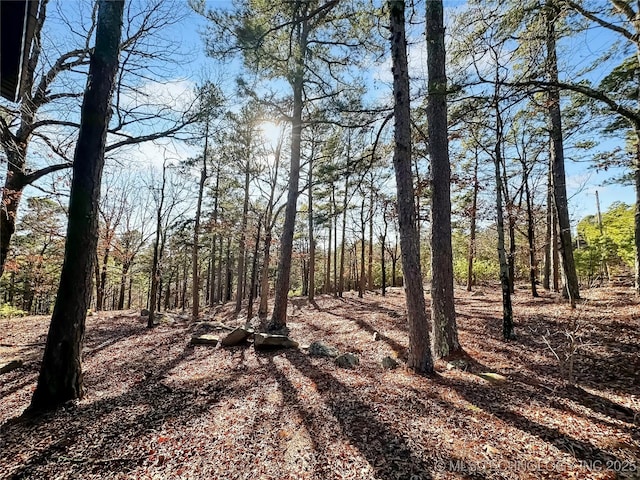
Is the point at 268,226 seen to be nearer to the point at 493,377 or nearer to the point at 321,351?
the point at 321,351

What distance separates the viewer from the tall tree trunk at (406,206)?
4.68 m

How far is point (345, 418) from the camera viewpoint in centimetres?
331

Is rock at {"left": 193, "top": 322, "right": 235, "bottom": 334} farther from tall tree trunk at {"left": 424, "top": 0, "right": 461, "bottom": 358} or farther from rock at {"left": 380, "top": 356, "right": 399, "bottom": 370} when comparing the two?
tall tree trunk at {"left": 424, "top": 0, "right": 461, "bottom": 358}

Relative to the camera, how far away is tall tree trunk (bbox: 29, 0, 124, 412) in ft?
12.5

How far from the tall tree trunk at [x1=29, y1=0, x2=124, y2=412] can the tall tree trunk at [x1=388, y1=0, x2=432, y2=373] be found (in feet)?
14.4

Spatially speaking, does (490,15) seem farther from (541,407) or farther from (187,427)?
(187,427)

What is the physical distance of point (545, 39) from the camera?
484 cm

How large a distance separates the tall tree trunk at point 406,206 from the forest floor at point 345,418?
49cm

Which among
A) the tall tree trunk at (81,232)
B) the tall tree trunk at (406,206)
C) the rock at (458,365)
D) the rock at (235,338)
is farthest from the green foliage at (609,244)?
the tall tree trunk at (81,232)

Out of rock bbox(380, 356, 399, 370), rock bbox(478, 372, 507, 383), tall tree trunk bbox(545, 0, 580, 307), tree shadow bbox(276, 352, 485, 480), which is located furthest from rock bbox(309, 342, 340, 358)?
tall tree trunk bbox(545, 0, 580, 307)

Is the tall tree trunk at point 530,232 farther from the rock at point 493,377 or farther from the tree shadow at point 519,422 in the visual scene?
the tree shadow at point 519,422

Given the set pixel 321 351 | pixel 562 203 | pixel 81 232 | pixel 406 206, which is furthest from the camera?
pixel 562 203

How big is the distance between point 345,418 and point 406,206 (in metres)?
3.21

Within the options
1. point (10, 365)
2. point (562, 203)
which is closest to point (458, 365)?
point (562, 203)
